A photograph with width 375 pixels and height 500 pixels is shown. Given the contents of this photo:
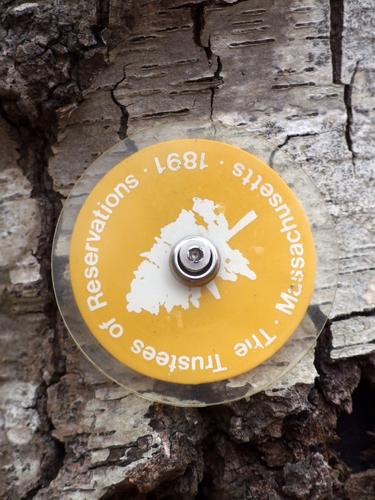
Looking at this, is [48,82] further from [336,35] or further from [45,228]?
[336,35]

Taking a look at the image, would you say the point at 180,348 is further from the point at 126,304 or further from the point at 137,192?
the point at 137,192

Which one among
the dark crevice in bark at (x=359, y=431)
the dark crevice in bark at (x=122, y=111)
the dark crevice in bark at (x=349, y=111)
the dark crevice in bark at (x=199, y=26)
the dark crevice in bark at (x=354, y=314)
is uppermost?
the dark crevice in bark at (x=199, y=26)

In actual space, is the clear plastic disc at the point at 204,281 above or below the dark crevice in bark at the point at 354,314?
above

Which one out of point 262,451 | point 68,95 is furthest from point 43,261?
point 262,451

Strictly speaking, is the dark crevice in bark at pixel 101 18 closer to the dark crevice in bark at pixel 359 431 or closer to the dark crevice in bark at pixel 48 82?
the dark crevice in bark at pixel 48 82

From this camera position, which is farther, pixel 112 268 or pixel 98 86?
pixel 98 86

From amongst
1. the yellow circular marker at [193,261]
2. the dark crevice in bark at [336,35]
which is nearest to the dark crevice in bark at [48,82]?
the yellow circular marker at [193,261]
